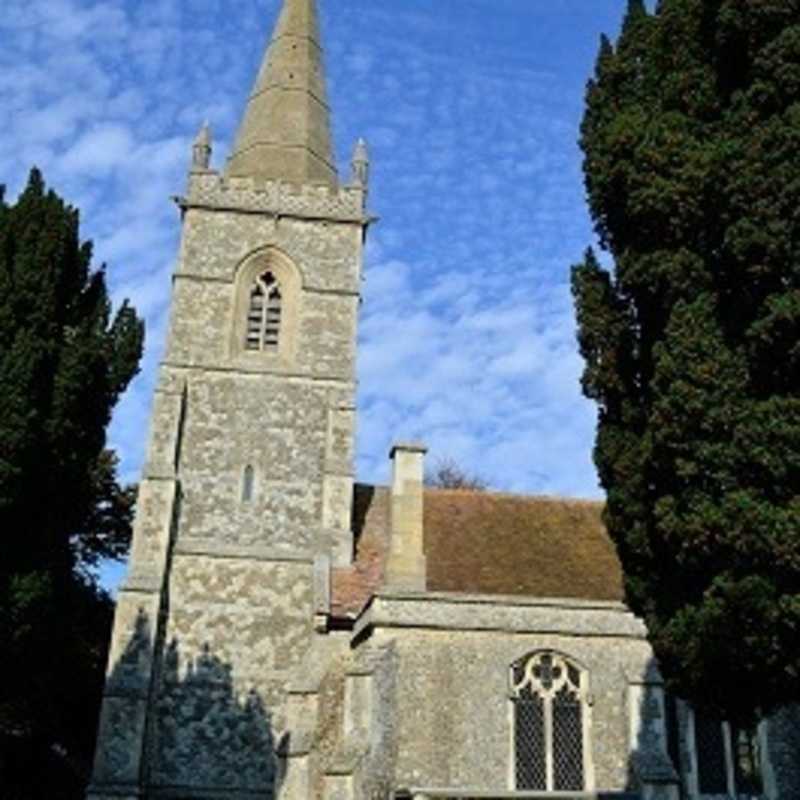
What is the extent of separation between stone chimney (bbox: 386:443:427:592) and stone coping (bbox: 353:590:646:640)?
14.8 inches

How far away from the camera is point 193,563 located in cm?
2138

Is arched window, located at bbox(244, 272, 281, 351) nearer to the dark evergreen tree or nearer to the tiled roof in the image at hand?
the tiled roof

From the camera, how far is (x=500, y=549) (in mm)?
19672

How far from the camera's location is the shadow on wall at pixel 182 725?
19167 millimetres

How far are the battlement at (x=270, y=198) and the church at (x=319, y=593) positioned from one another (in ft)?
0.19

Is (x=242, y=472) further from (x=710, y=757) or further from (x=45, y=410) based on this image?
(x=710, y=757)

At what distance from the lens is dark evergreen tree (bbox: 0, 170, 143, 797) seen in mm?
13227

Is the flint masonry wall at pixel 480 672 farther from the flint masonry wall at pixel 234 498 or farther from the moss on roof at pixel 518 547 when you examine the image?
the flint masonry wall at pixel 234 498

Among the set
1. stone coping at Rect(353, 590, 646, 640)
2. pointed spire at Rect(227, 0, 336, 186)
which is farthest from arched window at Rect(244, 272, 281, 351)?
stone coping at Rect(353, 590, 646, 640)

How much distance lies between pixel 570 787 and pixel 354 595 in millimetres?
6014

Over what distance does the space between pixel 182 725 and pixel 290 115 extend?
52.2ft

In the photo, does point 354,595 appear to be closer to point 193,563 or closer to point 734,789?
point 193,563

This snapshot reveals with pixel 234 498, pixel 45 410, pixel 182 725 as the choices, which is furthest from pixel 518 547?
pixel 45 410

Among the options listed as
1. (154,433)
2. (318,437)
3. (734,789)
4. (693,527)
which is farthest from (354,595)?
(693,527)
